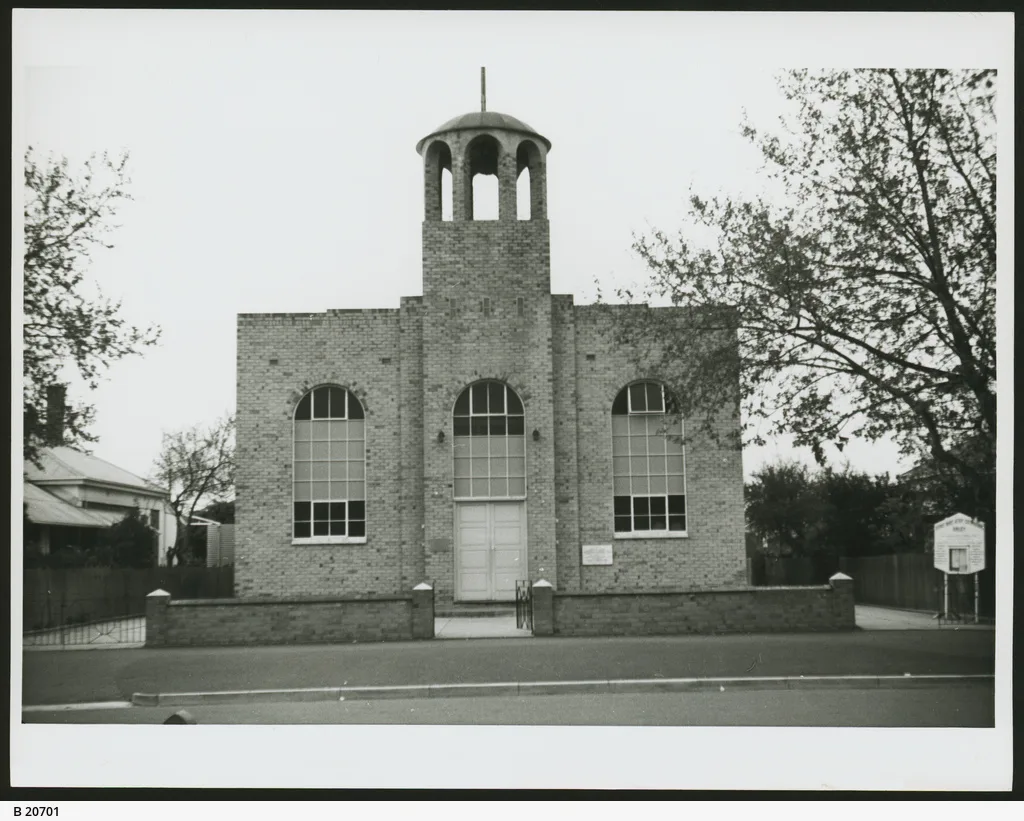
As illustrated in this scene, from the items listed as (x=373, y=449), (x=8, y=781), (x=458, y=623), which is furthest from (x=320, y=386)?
(x=8, y=781)

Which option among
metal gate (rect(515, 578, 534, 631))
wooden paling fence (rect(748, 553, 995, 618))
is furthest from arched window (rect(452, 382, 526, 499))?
wooden paling fence (rect(748, 553, 995, 618))

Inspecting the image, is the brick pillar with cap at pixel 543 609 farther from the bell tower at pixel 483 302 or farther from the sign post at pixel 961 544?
the sign post at pixel 961 544

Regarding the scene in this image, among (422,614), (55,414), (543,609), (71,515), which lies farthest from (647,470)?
(71,515)

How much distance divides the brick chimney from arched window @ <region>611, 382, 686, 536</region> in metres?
11.6

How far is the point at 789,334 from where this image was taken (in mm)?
15117

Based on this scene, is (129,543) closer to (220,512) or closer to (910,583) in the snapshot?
(220,512)

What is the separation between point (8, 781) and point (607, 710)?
5.56m

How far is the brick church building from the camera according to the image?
22750 mm

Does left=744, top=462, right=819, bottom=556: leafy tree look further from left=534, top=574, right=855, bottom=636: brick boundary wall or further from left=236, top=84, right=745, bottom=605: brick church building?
left=534, top=574, right=855, bottom=636: brick boundary wall

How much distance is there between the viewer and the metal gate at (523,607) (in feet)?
60.6

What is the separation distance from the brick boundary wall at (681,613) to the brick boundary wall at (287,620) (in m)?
2.06

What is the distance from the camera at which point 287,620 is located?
1756cm

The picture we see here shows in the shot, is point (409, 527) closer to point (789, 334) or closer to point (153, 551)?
point (789, 334)

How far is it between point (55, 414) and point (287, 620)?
5095 mm
